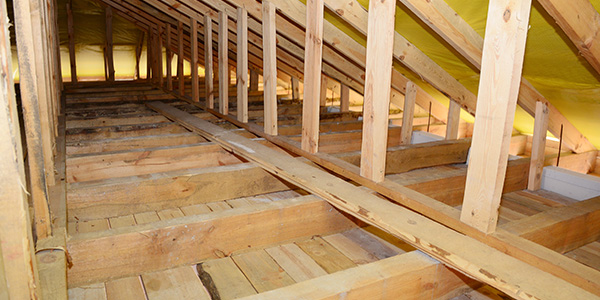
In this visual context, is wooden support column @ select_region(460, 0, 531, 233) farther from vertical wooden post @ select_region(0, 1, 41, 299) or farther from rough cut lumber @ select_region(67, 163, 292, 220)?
vertical wooden post @ select_region(0, 1, 41, 299)

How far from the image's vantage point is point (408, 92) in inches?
146

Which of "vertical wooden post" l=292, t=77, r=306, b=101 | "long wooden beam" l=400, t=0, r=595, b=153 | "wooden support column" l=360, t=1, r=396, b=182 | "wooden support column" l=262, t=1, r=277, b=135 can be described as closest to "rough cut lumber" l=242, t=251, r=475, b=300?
"wooden support column" l=360, t=1, r=396, b=182

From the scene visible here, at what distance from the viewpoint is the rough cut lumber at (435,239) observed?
4.50 feet

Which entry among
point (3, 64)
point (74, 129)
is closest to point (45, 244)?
point (3, 64)

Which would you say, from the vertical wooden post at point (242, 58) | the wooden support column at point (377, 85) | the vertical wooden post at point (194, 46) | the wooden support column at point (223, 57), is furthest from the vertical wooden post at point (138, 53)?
the wooden support column at point (377, 85)

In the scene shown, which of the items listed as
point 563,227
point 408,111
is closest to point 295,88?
point 408,111

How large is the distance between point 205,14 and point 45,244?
10.7 feet

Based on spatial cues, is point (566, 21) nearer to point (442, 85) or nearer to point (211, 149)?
point (442, 85)

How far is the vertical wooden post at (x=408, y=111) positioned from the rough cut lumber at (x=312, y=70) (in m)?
1.24

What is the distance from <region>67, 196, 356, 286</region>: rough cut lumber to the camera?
1.66 meters

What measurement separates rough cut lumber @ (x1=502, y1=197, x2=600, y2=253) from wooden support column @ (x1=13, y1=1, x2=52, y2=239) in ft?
6.15

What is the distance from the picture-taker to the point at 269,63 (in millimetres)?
3258

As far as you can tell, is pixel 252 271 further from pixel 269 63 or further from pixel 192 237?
pixel 269 63

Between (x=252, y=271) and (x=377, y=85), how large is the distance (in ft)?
3.61
